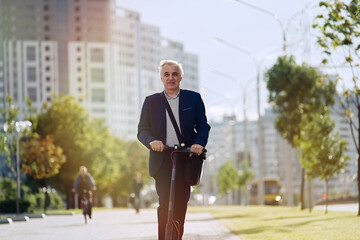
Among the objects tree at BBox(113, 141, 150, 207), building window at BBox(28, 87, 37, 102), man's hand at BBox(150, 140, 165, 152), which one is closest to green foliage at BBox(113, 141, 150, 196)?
tree at BBox(113, 141, 150, 207)

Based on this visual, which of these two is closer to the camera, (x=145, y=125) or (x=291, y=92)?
(x=145, y=125)

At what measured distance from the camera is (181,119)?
27.6 feet

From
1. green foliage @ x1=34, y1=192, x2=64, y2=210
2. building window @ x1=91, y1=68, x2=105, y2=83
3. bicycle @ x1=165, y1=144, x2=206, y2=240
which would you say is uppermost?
building window @ x1=91, y1=68, x2=105, y2=83

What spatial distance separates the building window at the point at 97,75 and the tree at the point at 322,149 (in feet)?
529

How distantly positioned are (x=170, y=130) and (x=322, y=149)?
78.1ft

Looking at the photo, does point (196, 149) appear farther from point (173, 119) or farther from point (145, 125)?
point (145, 125)

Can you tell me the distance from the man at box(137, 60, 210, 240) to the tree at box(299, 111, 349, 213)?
2318cm

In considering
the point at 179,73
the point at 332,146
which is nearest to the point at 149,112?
the point at 179,73

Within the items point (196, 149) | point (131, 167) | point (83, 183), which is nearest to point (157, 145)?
point (196, 149)

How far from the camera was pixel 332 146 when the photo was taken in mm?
31688

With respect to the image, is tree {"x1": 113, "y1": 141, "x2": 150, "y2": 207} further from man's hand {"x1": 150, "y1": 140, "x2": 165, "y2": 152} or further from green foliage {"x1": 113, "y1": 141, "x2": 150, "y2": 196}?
man's hand {"x1": 150, "y1": 140, "x2": 165, "y2": 152}

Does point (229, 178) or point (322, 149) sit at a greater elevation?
point (322, 149)

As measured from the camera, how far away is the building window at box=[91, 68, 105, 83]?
192 m

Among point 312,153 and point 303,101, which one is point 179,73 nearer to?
point 312,153
